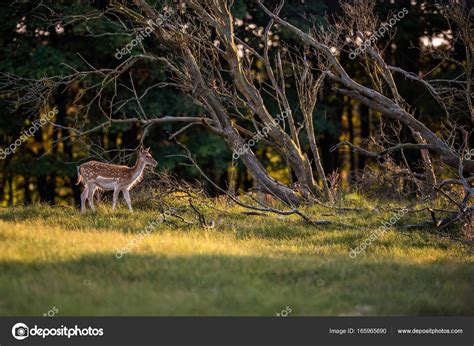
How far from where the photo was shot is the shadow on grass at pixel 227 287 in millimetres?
7672

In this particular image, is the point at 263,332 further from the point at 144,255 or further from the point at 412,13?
the point at 412,13
